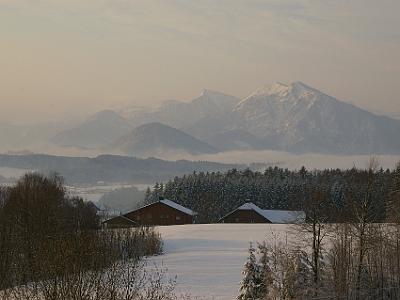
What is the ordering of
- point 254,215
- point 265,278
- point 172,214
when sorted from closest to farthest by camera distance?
point 265,278 → point 254,215 → point 172,214

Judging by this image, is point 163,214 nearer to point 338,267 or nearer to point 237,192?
point 237,192

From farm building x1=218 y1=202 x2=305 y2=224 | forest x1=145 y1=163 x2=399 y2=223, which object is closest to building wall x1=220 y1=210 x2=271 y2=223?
farm building x1=218 y1=202 x2=305 y2=224

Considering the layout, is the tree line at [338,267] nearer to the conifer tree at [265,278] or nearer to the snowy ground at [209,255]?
the conifer tree at [265,278]

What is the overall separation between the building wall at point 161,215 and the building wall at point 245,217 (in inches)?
308

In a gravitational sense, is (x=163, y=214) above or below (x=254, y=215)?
above

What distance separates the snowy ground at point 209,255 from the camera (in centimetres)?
3733

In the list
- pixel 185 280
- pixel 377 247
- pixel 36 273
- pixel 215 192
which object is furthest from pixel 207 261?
pixel 215 192

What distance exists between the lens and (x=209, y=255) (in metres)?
57.1

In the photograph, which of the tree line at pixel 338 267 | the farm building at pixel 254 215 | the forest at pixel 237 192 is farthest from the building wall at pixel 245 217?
the tree line at pixel 338 267

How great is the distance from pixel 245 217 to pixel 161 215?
15506 millimetres

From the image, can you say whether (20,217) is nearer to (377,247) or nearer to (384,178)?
(377,247)

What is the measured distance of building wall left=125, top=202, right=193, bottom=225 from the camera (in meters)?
115

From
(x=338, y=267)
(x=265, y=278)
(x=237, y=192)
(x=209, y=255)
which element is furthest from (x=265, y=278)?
(x=237, y=192)

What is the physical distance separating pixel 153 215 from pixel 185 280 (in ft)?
248
